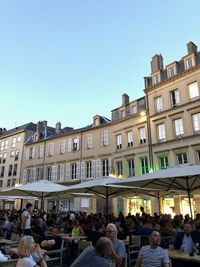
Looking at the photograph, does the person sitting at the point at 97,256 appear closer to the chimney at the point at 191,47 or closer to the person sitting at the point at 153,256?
the person sitting at the point at 153,256

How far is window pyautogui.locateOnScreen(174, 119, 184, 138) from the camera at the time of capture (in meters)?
21.8

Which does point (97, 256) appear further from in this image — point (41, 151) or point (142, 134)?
point (41, 151)

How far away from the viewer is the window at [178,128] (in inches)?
859

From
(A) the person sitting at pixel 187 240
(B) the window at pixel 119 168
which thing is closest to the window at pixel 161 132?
(B) the window at pixel 119 168

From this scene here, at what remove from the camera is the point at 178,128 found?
22156 mm

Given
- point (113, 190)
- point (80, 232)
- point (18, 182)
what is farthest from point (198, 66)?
point (18, 182)

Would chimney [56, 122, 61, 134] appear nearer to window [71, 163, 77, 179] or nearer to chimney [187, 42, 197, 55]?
window [71, 163, 77, 179]

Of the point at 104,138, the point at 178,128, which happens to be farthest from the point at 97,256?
the point at 104,138

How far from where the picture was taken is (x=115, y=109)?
29109mm

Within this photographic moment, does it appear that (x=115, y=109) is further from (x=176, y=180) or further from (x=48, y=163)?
(x=176, y=180)

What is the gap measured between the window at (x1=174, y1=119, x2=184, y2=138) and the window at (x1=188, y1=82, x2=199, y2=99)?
233 centimetres

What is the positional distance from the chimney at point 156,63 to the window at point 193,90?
15.4ft

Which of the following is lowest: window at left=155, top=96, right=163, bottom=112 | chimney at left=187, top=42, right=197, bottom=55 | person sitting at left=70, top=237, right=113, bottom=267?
person sitting at left=70, top=237, right=113, bottom=267

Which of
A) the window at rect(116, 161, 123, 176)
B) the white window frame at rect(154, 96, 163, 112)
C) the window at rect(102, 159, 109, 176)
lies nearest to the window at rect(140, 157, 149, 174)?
the window at rect(116, 161, 123, 176)
